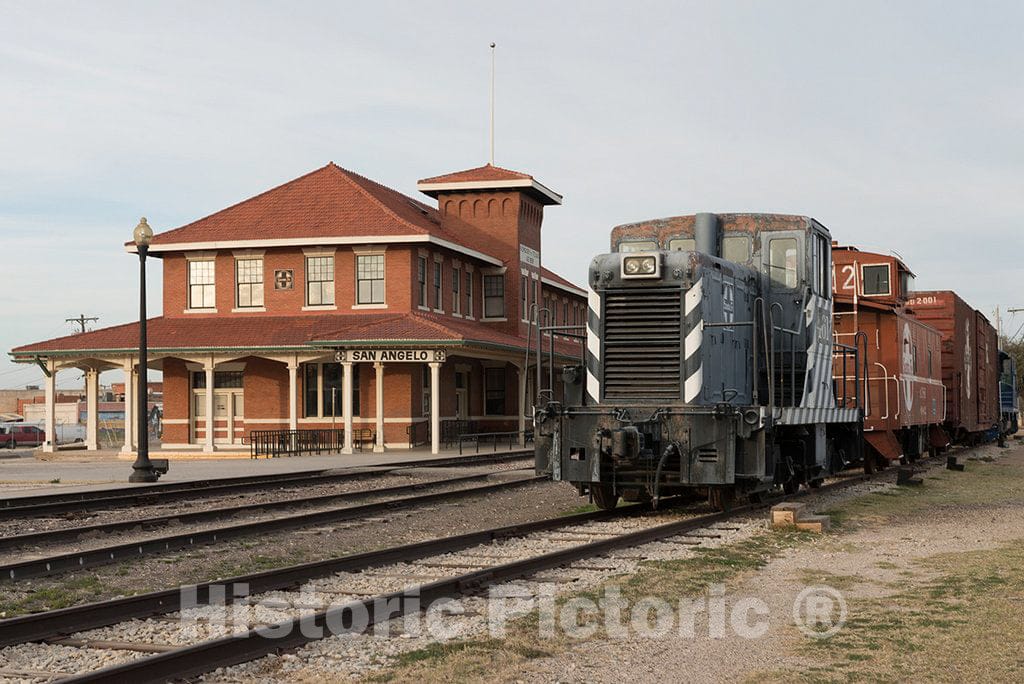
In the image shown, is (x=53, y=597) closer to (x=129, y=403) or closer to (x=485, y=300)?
(x=129, y=403)

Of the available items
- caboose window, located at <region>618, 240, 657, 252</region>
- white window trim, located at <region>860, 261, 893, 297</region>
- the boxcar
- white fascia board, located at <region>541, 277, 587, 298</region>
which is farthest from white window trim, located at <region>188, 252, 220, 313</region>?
caboose window, located at <region>618, 240, 657, 252</region>

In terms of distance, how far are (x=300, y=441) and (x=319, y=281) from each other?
570cm

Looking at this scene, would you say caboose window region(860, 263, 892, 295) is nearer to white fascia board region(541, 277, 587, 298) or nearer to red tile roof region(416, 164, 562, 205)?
red tile roof region(416, 164, 562, 205)

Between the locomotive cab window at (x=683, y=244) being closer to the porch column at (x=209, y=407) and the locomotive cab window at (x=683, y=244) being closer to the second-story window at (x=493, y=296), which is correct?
the porch column at (x=209, y=407)

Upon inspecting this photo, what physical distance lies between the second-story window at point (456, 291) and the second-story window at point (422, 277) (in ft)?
8.81

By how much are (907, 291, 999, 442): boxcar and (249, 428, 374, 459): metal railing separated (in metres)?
17.1

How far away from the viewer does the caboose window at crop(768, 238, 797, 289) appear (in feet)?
48.5

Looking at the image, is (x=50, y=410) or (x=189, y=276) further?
(x=189, y=276)

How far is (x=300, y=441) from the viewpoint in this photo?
3494 centimetres

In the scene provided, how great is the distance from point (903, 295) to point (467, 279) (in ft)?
70.5

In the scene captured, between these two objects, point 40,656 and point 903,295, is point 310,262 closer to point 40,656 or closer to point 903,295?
point 903,295

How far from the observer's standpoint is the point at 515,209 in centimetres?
4181

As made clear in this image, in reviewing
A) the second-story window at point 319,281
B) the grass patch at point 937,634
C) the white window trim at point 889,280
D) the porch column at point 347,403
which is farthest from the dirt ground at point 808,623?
the second-story window at point 319,281

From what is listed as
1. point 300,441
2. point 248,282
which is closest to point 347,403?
point 300,441
